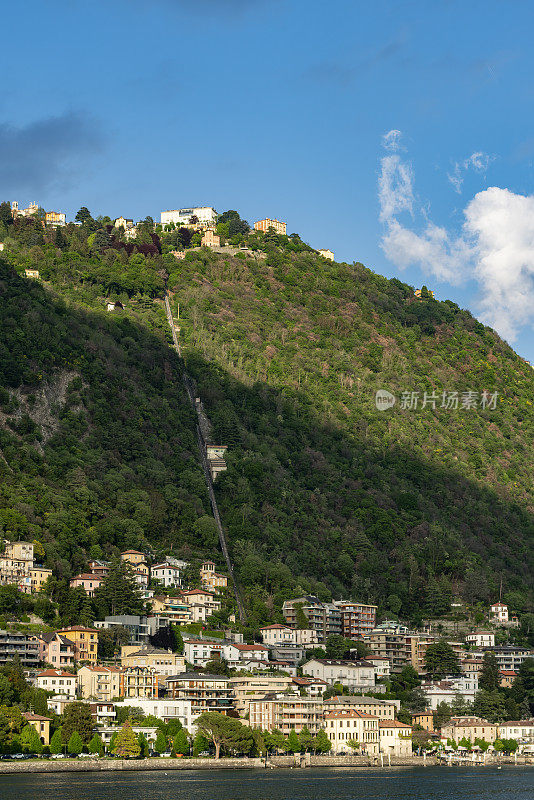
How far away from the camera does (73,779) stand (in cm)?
8444

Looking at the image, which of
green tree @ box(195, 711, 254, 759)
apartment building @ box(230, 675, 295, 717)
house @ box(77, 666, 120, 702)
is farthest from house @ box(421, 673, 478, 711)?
house @ box(77, 666, 120, 702)

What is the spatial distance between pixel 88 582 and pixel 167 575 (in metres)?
12.0

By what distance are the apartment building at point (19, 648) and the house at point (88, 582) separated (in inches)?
523

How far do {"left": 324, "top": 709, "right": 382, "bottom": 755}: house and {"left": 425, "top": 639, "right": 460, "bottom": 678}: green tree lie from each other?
69.5 feet

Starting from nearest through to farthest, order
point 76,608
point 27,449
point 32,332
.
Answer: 1. point 76,608
2. point 27,449
3. point 32,332

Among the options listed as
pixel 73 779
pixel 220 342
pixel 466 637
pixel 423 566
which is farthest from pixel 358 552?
pixel 73 779

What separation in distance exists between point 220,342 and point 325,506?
140 ft

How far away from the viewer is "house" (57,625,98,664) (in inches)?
4210

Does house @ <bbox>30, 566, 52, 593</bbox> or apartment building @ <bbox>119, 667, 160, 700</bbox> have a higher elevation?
house @ <bbox>30, 566, 52, 593</bbox>

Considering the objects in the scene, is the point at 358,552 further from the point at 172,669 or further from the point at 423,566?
the point at 172,669

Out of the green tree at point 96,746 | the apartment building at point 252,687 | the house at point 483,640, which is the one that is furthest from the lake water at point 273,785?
the house at point 483,640

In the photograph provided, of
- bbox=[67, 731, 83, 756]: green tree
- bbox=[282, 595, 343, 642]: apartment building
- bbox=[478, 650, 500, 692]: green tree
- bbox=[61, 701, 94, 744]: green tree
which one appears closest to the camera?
bbox=[67, 731, 83, 756]: green tree

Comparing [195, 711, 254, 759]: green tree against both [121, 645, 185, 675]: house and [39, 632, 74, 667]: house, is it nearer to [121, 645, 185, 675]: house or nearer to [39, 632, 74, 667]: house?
[121, 645, 185, 675]: house

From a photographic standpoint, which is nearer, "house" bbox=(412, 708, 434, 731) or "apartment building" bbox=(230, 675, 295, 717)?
"apartment building" bbox=(230, 675, 295, 717)
